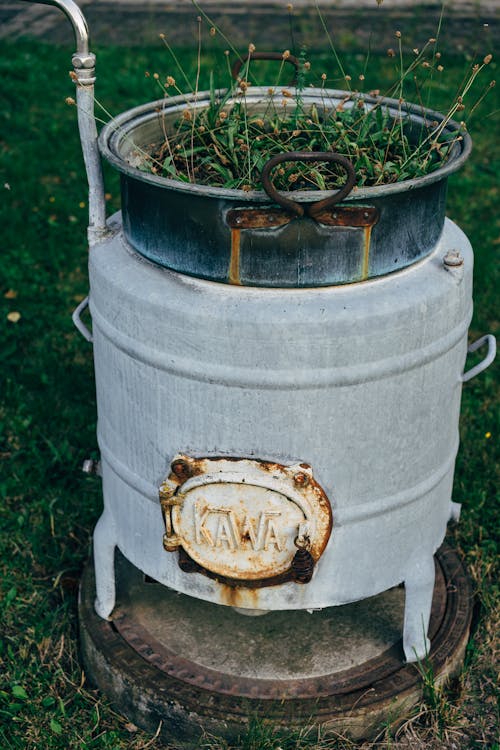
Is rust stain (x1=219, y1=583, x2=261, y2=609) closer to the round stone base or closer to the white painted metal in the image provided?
the white painted metal

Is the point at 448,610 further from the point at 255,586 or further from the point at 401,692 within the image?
the point at 255,586

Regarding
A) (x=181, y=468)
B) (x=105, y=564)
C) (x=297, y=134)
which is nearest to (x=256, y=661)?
(x=105, y=564)

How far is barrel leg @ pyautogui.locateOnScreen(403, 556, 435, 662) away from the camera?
7.49 feet

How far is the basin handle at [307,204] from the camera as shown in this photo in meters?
1.72

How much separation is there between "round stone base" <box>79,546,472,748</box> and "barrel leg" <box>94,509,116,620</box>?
0.14ft

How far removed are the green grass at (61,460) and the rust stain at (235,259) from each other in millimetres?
1088

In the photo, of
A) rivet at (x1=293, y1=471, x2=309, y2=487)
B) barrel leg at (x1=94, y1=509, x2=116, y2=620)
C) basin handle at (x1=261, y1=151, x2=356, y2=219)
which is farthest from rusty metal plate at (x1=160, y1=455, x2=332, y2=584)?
basin handle at (x1=261, y1=151, x2=356, y2=219)

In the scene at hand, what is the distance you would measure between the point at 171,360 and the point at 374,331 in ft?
1.40

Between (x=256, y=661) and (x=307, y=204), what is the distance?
4.06 ft

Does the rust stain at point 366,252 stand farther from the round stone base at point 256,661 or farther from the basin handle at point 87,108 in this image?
the round stone base at point 256,661

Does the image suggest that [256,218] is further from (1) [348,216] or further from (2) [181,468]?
(2) [181,468]

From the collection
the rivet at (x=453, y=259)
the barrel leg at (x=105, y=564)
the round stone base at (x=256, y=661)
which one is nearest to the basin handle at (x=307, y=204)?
the rivet at (x=453, y=259)

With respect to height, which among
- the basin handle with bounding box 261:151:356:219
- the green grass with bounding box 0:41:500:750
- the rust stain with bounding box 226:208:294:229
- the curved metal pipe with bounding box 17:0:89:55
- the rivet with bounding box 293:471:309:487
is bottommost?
the green grass with bounding box 0:41:500:750

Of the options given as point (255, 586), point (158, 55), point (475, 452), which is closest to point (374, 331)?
point (255, 586)
